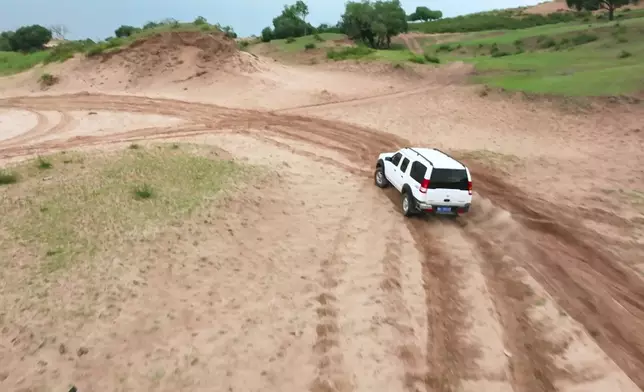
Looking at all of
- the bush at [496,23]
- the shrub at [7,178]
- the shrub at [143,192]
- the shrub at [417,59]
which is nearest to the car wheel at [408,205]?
the shrub at [143,192]

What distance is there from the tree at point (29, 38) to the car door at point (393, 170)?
5777 centimetres

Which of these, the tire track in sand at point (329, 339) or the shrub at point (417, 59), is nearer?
the tire track in sand at point (329, 339)

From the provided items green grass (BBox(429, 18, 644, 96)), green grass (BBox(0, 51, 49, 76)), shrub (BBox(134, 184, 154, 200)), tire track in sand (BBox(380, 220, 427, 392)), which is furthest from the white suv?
green grass (BBox(0, 51, 49, 76))

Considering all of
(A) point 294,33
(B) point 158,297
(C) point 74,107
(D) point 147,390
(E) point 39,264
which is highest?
(A) point 294,33

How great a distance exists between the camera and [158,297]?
10367 millimetres

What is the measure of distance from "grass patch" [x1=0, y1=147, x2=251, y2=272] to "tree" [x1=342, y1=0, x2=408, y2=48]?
47.3 m

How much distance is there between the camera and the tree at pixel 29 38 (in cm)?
6122

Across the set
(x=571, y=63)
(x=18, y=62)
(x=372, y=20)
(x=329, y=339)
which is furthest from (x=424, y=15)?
(x=329, y=339)

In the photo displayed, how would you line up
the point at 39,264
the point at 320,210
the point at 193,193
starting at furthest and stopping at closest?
the point at 320,210 < the point at 193,193 < the point at 39,264

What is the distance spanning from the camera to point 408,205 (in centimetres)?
1558

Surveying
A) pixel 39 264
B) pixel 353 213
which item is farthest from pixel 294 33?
pixel 39 264

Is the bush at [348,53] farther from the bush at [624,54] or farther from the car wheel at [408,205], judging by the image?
the car wheel at [408,205]

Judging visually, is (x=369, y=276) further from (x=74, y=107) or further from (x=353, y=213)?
(x=74, y=107)

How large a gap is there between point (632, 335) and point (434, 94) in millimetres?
24068
